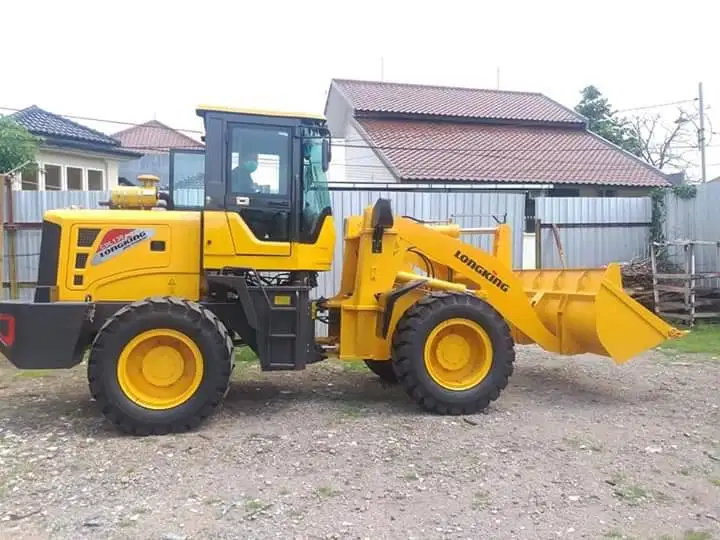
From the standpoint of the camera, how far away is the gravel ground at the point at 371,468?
423 centimetres

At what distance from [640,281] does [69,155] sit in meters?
13.3

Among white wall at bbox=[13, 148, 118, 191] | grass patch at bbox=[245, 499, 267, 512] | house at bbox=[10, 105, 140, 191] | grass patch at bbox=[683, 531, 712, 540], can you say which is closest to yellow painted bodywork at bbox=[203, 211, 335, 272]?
grass patch at bbox=[245, 499, 267, 512]

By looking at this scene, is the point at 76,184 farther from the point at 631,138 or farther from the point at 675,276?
the point at 631,138

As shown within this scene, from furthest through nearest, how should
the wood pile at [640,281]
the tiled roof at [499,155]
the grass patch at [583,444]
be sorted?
the tiled roof at [499,155] < the wood pile at [640,281] < the grass patch at [583,444]

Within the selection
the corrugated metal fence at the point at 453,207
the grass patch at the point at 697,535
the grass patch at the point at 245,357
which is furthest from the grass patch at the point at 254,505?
the corrugated metal fence at the point at 453,207

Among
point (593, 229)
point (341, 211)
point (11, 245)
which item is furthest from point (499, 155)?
point (11, 245)

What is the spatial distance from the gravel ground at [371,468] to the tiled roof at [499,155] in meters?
14.4

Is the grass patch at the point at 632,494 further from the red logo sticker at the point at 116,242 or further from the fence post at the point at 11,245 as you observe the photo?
the fence post at the point at 11,245

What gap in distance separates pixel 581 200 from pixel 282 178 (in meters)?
8.38

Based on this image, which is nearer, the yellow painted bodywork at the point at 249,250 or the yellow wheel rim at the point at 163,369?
the yellow wheel rim at the point at 163,369

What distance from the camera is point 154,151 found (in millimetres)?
26828

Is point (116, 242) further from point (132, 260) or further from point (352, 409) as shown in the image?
point (352, 409)

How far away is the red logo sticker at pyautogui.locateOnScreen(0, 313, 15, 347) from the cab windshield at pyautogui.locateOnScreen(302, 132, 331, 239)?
8.35 feet

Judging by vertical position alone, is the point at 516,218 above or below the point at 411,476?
above
